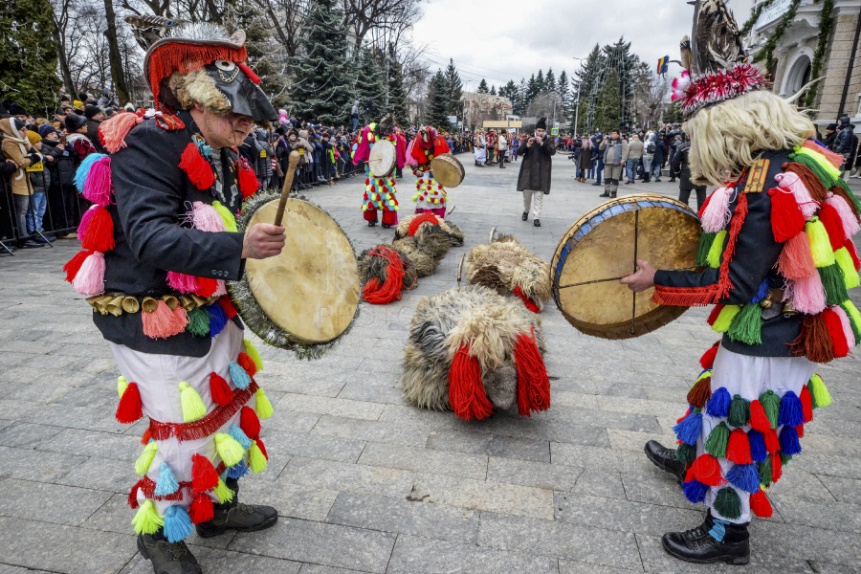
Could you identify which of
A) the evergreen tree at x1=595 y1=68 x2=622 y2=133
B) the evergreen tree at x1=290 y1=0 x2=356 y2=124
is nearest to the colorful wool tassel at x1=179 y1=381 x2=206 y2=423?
the evergreen tree at x1=290 y1=0 x2=356 y2=124

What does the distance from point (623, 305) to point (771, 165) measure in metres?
0.89

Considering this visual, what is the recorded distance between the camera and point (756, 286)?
2.00 m

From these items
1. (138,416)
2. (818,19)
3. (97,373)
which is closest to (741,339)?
(138,416)

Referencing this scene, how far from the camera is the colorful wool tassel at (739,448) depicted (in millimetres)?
2156

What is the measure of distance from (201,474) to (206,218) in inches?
38.2

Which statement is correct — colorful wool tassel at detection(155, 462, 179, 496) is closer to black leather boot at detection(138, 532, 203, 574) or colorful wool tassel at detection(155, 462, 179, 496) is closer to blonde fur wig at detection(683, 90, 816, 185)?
black leather boot at detection(138, 532, 203, 574)

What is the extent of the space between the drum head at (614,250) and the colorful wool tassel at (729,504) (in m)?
0.89

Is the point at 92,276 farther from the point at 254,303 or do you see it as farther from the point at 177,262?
the point at 254,303

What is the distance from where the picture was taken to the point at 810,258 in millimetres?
1954

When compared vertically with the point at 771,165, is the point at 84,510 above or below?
below

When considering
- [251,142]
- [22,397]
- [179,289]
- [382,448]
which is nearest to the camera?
[179,289]

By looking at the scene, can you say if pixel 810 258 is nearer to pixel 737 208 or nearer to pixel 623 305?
pixel 737 208

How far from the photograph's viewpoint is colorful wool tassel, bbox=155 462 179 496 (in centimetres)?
197

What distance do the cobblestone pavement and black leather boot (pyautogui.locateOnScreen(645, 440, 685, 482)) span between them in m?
0.07
